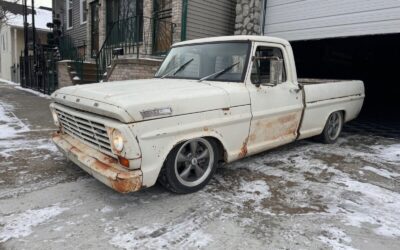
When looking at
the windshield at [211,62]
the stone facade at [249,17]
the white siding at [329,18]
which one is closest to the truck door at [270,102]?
the windshield at [211,62]

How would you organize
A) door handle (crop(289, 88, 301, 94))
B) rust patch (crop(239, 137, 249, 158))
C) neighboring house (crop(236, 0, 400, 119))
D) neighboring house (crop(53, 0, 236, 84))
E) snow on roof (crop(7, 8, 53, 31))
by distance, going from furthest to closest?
snow on roof (crop(7, 8, 53, 31))
neighboring house (crop(53, 0, 236, 84))
neighboring house (crop(236, 0, 400, 119))
door handle (crop(289, 88, 301, 94))
rust patch (crop(239, 137, 249, 158))

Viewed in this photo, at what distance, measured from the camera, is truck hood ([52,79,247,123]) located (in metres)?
3.10

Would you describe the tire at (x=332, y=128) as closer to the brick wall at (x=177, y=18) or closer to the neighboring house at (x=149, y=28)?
the neighboring house at (x=149, y=28)

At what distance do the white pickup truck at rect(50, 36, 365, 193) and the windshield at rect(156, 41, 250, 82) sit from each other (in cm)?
1

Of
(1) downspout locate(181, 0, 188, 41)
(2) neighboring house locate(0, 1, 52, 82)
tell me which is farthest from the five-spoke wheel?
(2) neighboring house locate(0, 1, 52, 82)

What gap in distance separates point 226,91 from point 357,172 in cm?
244

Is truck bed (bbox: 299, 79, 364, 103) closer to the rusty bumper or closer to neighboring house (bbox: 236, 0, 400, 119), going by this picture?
neighboring house (bbox: 236, 0, 400, 119)

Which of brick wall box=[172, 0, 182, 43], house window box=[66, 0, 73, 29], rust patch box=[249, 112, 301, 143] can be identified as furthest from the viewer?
house window box=[66, 0, 73, 29]

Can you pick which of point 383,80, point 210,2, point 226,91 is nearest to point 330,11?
point 210,2

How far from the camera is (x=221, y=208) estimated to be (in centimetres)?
347

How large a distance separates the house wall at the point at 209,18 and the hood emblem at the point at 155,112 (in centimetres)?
740

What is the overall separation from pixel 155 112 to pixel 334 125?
446 centimetres

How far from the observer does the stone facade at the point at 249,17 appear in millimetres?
9914

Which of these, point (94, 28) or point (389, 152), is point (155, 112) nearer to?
point (389, 152)
